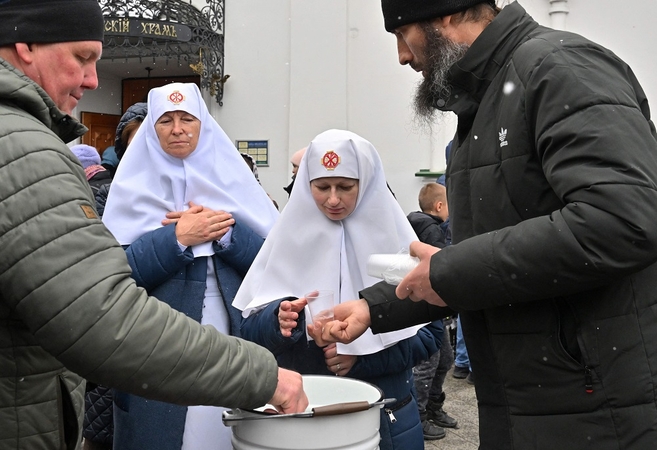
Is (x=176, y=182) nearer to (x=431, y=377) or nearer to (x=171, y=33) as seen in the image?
(x=431, y=377)

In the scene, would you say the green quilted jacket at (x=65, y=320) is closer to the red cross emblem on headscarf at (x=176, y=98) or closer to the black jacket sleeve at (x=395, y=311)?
the black jacket sleeve at (x=395, y=311)

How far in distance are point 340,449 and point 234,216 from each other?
1.62 m

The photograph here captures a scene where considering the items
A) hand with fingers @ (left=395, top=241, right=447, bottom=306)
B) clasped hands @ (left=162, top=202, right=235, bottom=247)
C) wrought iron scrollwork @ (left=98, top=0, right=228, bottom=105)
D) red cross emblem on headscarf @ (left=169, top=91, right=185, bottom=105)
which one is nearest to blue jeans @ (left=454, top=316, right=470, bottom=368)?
clasped hands @ (left=162, top=202, right=235, bottom=247)

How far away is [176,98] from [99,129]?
10938 millimetres

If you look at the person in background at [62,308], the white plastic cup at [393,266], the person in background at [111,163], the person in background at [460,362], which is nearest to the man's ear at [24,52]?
the person in background at [62,308]

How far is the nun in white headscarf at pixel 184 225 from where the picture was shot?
274 centimetres

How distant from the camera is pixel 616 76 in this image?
1569 millimetres

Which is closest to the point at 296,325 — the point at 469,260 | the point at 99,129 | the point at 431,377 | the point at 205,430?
the point at 205,430

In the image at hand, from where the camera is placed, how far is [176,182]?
3084 mm

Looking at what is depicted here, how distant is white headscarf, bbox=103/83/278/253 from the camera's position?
3.04 meters

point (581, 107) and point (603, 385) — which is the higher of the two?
point (581, 107)

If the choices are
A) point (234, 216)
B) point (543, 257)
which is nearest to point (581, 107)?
point (543, 257)

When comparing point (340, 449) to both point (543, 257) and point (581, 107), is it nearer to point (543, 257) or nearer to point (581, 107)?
point (543, 257)

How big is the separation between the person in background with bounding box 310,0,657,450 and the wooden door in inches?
484
